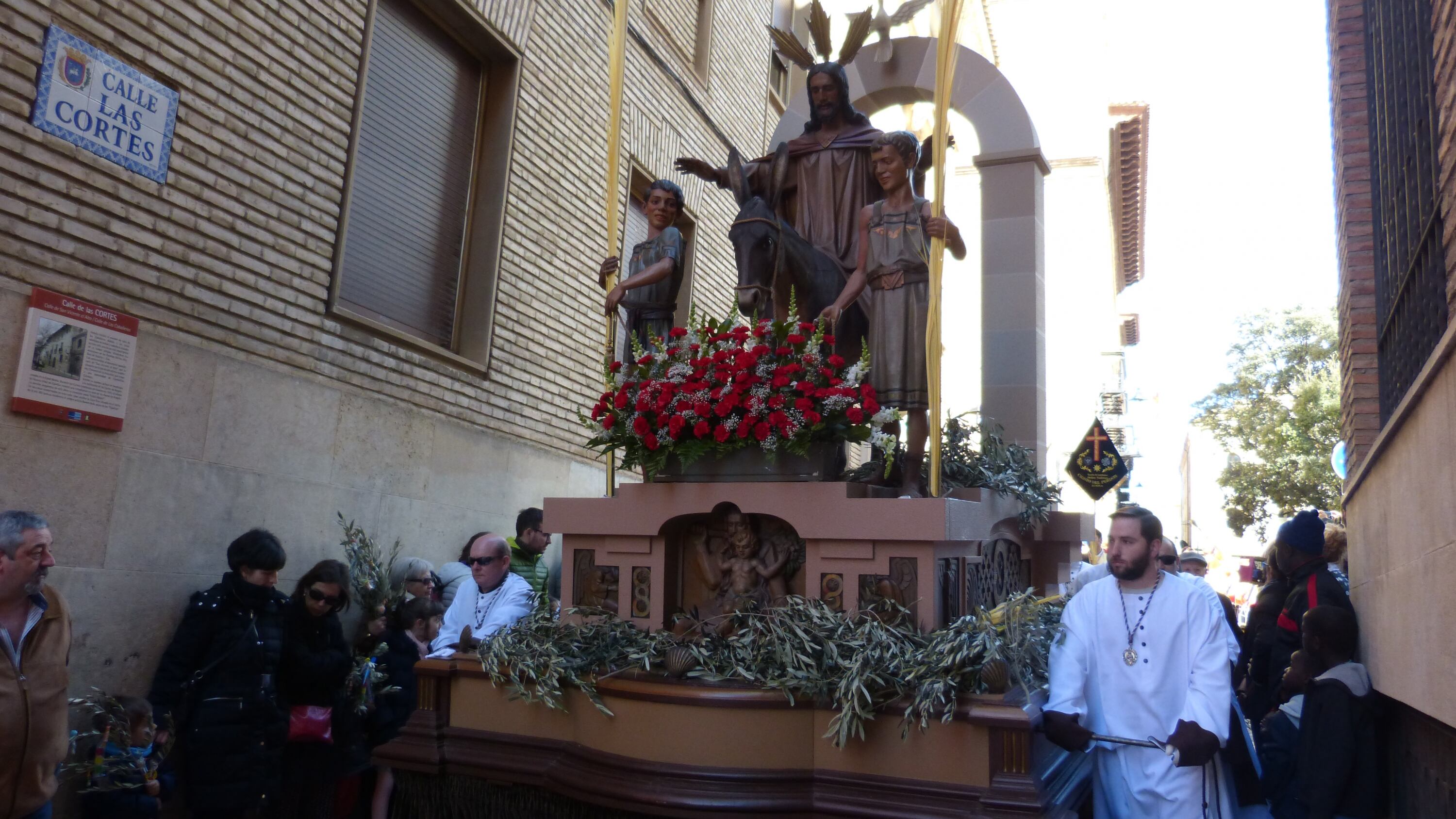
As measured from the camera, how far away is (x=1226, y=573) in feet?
93.4

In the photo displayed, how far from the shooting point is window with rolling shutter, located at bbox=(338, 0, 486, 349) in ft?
27.0

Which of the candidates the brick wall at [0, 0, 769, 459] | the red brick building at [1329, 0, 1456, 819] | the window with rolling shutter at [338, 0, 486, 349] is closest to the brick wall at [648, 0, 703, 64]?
the brick wall at [0, 0, 769, 459]

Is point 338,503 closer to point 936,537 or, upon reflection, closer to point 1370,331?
point 936,537

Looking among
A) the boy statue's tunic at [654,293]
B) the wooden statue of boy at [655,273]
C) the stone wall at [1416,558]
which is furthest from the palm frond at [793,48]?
the stone wall at [1416,558]

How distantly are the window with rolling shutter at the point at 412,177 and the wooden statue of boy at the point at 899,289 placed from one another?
429 centimetres

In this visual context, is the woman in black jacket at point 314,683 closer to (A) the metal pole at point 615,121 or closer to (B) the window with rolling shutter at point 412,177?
(A) the metal pole at point 615,121

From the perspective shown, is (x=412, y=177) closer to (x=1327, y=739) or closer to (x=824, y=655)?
(x=824, y=655)

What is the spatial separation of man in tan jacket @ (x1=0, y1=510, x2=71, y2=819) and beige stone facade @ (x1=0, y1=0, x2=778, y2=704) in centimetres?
130

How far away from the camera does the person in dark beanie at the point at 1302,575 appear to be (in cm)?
631

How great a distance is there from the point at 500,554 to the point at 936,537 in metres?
2.78

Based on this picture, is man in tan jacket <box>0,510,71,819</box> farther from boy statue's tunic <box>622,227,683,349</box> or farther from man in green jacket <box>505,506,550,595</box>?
man in green jacket <box>505,506,550,595</box>

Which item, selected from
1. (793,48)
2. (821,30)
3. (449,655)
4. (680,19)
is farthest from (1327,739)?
(680,19)

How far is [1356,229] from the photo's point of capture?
7.63m

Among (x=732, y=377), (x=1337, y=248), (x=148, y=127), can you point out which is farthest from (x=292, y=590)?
(x=1337, y=248)
